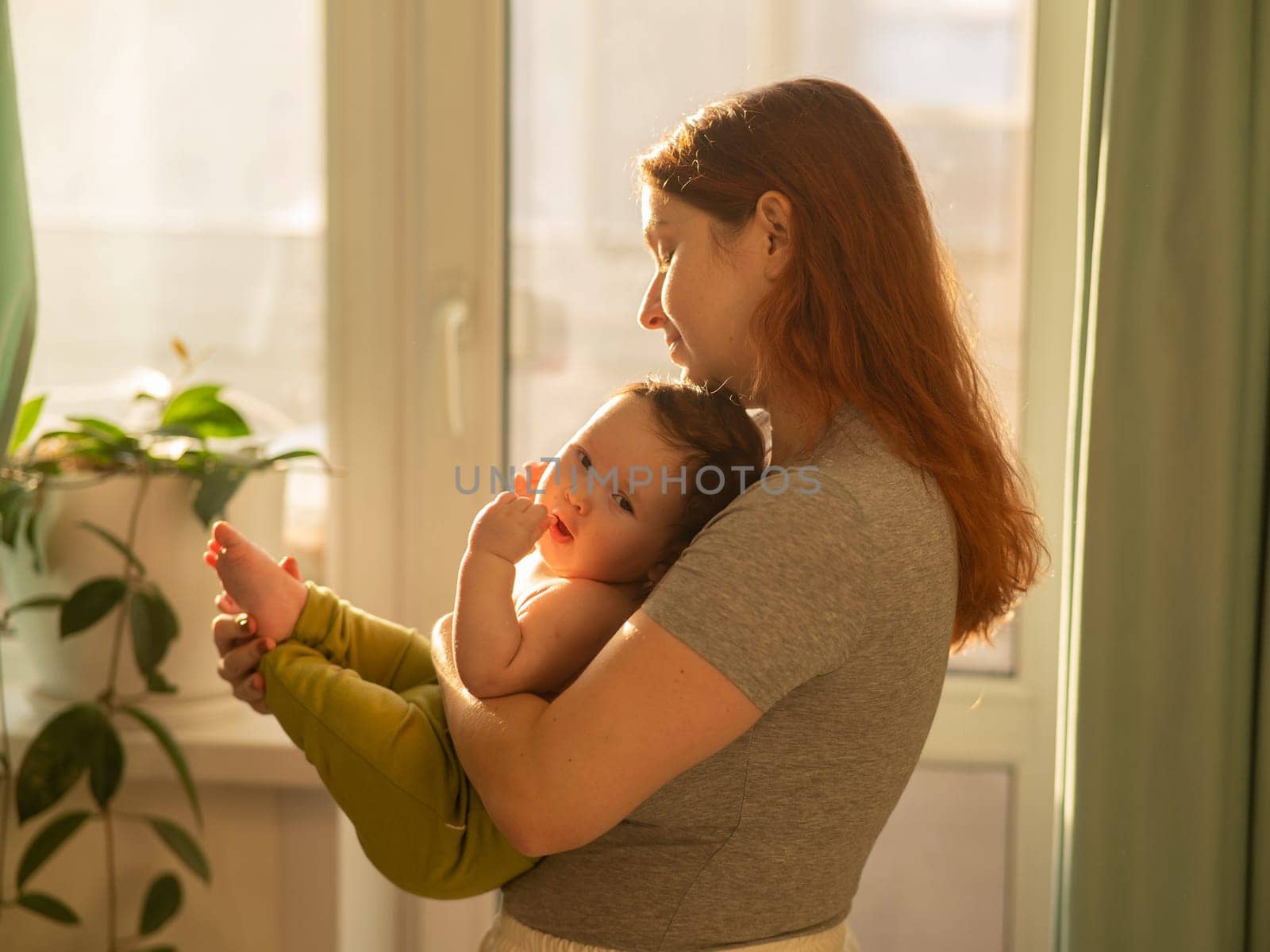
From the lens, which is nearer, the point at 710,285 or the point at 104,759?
the point at 710,285

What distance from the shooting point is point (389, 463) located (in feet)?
6.26

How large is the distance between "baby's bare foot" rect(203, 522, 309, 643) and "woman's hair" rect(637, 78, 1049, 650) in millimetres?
526

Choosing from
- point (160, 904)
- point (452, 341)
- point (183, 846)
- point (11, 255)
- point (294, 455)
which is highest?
point (11, 255)

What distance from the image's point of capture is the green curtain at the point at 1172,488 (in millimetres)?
1386

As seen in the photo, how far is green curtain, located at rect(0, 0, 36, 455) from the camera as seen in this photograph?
151 centimetres

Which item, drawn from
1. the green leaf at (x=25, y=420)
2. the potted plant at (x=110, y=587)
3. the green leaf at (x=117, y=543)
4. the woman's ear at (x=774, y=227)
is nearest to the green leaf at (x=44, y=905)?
the potted plant at (x=110, y=587)

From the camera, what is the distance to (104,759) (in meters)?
1.62

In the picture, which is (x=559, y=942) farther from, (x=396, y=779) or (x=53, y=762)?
(x=53, y=762)

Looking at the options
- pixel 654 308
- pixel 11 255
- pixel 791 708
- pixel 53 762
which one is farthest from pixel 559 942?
pixel 11 255

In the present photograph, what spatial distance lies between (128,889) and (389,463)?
765 mm

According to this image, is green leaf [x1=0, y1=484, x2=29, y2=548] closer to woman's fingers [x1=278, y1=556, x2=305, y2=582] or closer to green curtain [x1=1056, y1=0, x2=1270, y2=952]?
woman's fingers [x1=278, y1=556, x2=305, y2=582]

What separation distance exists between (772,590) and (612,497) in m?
0.27

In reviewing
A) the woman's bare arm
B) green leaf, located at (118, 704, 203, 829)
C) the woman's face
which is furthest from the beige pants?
green leaf, located at (118, 704, 203, 829)

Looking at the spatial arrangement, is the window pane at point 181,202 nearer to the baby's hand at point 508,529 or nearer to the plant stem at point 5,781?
the plant stem at point 5,781
